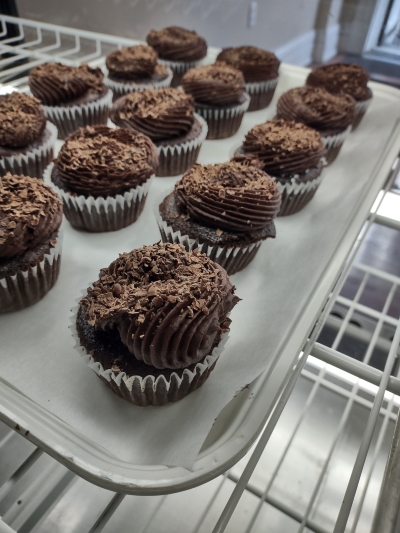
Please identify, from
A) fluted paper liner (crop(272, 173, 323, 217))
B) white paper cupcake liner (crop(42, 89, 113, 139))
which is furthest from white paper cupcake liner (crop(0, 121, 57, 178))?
fluted paper liner (crop(272, 173, 323, 217))

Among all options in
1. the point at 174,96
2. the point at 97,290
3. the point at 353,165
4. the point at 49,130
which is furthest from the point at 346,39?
the point at 97,290

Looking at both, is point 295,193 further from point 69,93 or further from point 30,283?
A: point 69,93

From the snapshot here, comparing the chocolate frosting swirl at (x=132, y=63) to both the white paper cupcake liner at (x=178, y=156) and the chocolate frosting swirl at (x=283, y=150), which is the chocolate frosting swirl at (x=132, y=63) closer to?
the white paper cupcake liner at (x=178, y=156)

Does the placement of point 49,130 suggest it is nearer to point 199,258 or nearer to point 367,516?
point 199,258

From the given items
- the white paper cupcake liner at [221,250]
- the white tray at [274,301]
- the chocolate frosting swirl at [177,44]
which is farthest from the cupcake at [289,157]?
the chocolate frosting swirl at [177,44]

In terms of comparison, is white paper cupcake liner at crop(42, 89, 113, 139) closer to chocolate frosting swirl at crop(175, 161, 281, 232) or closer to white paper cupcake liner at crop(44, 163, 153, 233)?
white paper cupcake liner at crop(44, 163, 153, 233)

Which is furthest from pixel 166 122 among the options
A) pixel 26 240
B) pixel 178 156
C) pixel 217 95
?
pixel 26 240
